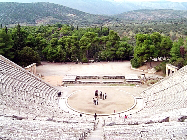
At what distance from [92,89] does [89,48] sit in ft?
A: 64.2

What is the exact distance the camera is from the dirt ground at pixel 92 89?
26281mm

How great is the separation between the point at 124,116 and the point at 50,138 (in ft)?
35.0

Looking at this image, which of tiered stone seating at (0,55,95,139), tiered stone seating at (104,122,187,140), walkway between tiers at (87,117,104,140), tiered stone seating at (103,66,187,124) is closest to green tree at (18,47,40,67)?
tiered stone seating at (0,55,95,139)

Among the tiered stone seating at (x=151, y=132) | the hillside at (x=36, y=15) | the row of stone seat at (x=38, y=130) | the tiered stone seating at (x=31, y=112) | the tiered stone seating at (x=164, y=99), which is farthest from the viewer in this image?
the hillside at (x=36, y=15)

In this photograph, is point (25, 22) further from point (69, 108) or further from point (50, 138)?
point (50, 138)

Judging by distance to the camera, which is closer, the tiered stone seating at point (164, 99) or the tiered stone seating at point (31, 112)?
the tiered stone seating at point (31, 112)

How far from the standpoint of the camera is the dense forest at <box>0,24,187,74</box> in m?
42.1

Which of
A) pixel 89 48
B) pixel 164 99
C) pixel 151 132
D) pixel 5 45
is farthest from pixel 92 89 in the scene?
pixel 89 48

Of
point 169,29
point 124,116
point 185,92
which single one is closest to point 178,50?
point 185,92

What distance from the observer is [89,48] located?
50.6 metres

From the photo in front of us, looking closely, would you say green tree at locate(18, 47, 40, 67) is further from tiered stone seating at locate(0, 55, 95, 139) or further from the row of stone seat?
the row of stone seat

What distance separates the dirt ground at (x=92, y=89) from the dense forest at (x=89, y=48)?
2.22m

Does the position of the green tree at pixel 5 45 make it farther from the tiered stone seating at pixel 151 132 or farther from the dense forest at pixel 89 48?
the tiered stone seating at pixel 151 132

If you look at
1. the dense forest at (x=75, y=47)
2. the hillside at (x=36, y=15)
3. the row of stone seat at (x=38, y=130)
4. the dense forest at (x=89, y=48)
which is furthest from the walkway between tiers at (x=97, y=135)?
the hillside at (x=36, y=15)
